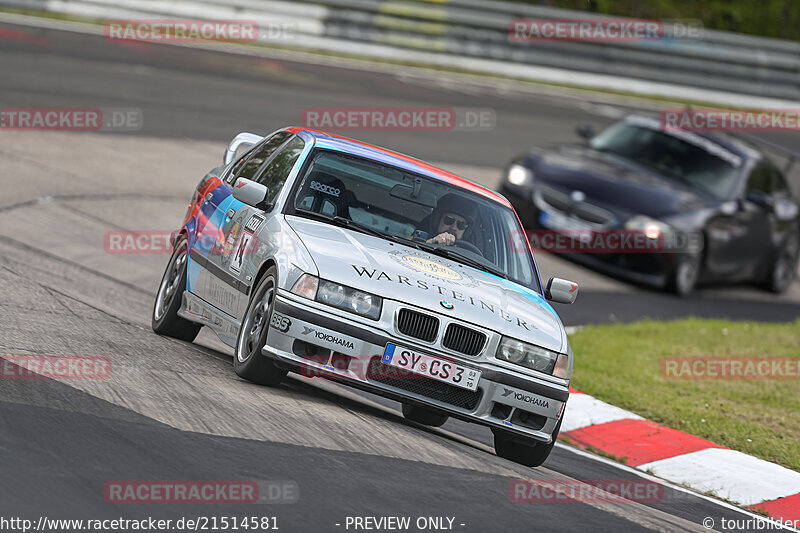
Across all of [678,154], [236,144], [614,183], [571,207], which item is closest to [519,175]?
[571,207]

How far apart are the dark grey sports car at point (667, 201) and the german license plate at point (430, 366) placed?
8.06 m

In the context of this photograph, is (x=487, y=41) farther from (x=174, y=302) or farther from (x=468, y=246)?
(x=468, y=246)

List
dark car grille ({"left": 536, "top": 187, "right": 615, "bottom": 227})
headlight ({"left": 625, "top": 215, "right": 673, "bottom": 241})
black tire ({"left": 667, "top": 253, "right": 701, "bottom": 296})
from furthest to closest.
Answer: black tire ({"left": 667, "top": 253, "right": 701, "bottom": 296}) → dark car grille ({"left": 536, "top": 187, "right": 615, "bottom": 227}) → headlight ({"left": 625, "top": 215, "right": 673, "bottom": 241})

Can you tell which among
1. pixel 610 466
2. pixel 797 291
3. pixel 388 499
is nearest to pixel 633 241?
pixel 797 291

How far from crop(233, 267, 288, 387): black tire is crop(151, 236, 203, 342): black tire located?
1.26 m

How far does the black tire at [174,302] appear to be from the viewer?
8648mm

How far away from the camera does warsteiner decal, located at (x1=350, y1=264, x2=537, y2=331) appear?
23.1ft

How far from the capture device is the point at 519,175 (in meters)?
15.6

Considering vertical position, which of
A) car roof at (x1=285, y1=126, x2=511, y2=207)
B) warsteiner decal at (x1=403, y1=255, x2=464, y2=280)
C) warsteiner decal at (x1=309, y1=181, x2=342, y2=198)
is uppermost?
car roof at (x1=285, y1=126, x2=511, y2=207)

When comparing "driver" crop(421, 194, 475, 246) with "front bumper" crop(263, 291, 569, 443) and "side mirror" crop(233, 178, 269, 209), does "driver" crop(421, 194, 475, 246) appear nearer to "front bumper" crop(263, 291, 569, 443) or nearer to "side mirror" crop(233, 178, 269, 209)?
"side mirror" crop(233, 178, 269, 209)

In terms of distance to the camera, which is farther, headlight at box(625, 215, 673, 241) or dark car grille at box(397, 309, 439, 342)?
headlight at box(625, 215, 673, 241)

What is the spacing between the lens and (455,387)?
277 inches

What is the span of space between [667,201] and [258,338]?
8.93 metres

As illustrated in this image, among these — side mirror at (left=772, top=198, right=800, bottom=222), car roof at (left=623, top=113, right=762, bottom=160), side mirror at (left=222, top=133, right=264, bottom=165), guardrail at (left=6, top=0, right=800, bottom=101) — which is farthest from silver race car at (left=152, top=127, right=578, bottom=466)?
guardrail at (left=6, top=0, right=800, bottom=101)
